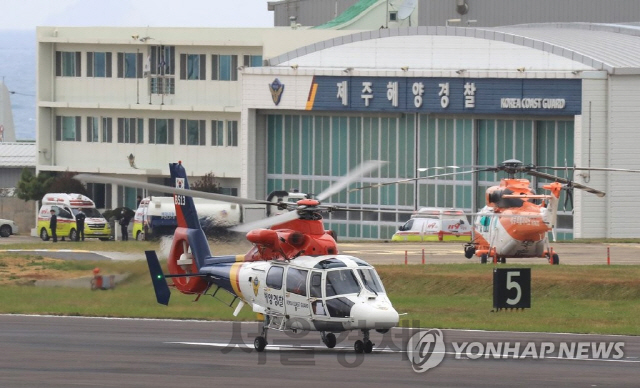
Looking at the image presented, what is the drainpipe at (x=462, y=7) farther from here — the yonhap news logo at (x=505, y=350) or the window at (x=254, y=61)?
the yonhap news logo at (x=505, y=350)

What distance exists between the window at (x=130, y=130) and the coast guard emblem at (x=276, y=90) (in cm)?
1321

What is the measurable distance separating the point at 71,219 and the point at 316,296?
45.8m

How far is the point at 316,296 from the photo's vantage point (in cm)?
2439

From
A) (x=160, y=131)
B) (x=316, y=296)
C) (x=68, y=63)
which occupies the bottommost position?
(x=316, y=296)

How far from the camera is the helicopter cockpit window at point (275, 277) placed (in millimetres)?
25250

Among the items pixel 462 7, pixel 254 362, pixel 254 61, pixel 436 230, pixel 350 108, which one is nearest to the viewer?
pixel 254 362

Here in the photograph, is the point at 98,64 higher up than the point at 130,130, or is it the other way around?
the point at 98,64

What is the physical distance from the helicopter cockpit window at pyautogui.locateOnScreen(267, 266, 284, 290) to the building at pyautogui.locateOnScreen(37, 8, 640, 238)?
34.8 m

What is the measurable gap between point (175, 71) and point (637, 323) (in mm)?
49929

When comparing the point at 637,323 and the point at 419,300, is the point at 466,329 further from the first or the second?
the point at 419,300

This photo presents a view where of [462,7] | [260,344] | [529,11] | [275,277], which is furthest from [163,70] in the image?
[275,277]

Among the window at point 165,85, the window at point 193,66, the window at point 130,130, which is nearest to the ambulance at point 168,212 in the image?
the window at point 130,130

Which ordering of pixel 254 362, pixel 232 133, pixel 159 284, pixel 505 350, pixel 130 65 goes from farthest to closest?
pixel 130 65 < pixel 232 133 < pixel 159 284 < pixel 505 350 < pixel 254 362

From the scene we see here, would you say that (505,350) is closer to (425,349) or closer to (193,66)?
(425,349)
